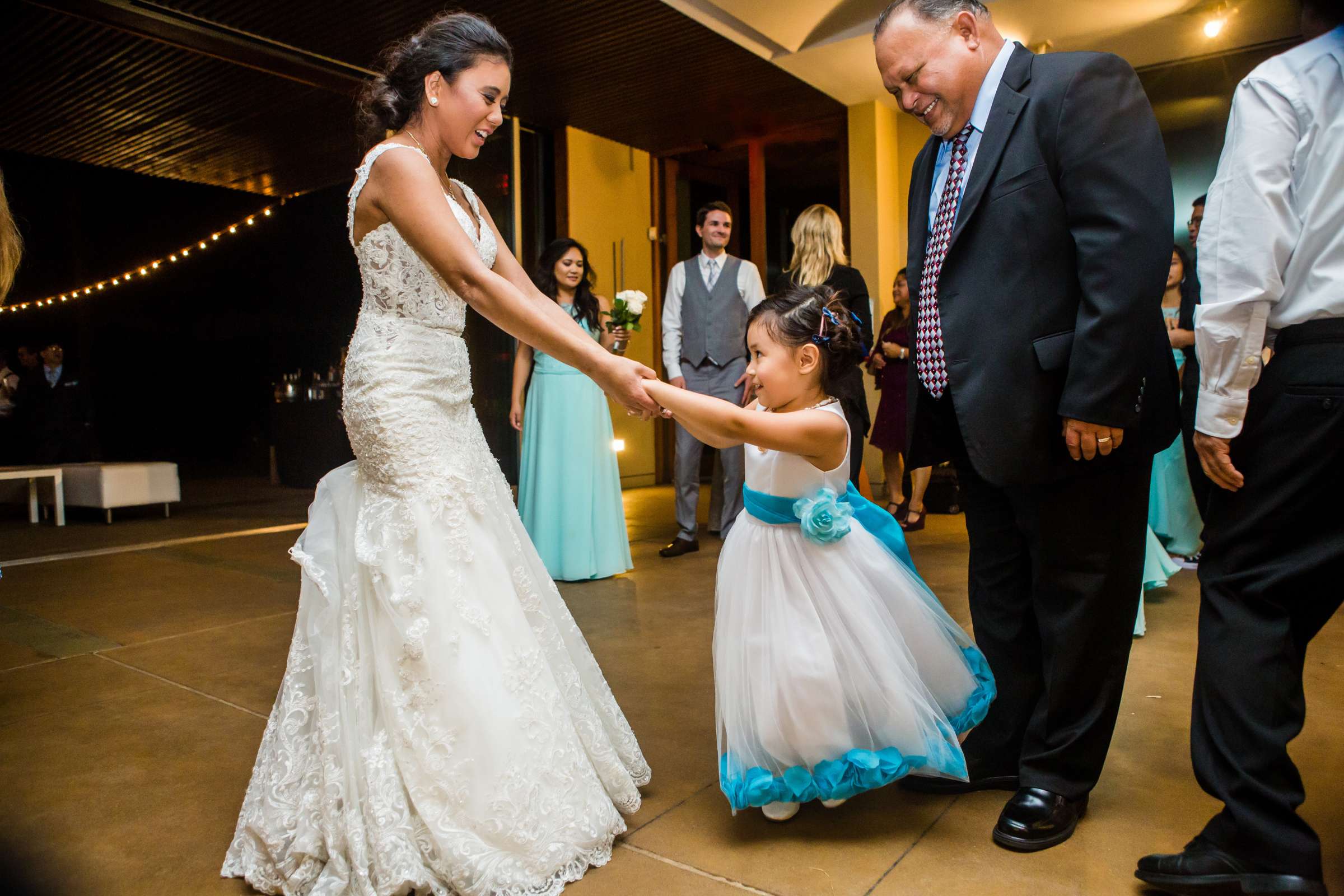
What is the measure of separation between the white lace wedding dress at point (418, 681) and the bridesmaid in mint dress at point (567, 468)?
92.9 inches

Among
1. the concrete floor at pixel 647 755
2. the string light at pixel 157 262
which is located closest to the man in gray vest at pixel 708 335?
the concrete floor at pixel 647 755

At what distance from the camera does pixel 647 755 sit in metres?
2.10

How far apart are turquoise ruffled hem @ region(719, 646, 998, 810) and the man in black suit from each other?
18 centimetres

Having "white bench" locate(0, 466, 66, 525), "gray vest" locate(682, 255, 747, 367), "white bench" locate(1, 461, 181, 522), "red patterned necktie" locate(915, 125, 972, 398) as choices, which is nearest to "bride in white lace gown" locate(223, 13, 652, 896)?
"red patterned necktie" locate(915, 125, 972, 398)

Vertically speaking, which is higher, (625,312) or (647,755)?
(625,312)

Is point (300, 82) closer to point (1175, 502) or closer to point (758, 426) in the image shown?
point (758, 426)

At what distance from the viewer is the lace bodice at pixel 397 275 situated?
165cm

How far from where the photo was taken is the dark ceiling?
4.93m

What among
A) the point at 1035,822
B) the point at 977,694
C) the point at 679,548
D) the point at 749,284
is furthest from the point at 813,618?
the point at 749,284

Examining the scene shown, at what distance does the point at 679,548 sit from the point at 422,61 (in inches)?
131

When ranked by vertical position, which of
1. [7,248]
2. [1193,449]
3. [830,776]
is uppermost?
[7,248]

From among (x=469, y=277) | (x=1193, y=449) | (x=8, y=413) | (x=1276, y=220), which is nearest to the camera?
(x=1276, y=220)

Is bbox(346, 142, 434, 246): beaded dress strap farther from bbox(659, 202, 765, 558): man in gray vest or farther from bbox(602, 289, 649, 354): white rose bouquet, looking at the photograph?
bbox(659, 202, 765, 558): man in gray vest

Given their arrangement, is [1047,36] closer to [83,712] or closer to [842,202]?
[842,202]
